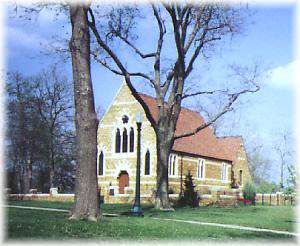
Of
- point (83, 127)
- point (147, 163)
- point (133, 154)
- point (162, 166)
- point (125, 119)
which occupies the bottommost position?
point (162, 166)

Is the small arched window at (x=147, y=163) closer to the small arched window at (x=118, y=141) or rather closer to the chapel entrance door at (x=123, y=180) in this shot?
the chapel entrance door at (x=123, y=180)

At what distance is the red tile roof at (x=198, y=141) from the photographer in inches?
1634

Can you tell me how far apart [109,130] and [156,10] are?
18.9 meters

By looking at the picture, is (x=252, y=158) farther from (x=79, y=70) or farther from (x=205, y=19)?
(x=79, y=70)

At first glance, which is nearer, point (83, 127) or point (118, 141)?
point (83, 127)

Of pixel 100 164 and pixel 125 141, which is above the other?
pixel 125 141

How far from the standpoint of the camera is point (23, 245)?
31.8 feet

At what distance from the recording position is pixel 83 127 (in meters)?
14.8

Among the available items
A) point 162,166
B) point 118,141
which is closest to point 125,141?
point 118,141

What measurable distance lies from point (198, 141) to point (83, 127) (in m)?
31.5

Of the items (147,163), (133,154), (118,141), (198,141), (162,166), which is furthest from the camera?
(198,141)

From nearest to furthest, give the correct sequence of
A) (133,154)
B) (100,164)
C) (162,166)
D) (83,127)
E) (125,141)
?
(83,127) < (162,166) < (133,154) < (125,141) < (100,164)

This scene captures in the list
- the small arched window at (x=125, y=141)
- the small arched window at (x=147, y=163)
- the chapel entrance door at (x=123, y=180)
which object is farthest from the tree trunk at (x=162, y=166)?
the small arched window at (x=125, y=141)

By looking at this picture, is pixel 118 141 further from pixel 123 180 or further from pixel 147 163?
pixel 147 163
